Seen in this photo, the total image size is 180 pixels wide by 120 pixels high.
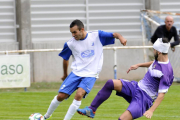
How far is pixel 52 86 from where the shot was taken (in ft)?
45.8

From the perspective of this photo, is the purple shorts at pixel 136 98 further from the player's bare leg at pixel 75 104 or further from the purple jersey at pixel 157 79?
the player's bare leg at pixel 75 104

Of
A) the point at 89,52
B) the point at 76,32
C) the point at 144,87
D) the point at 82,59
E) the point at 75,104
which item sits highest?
the point at 76,32

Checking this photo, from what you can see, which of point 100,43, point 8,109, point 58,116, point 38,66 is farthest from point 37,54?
point 100,43

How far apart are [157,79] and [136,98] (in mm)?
389

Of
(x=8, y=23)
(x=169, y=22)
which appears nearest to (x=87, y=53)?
(x=169, y=22)

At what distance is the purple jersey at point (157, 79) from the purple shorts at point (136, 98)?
0.23 feet

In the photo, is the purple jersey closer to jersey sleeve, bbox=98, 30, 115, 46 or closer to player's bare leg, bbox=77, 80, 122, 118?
player's bare leg, bbox=77, 80, 122, 118

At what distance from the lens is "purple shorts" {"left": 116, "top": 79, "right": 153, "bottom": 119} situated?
5.70 m

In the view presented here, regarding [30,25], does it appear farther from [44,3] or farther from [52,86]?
[52,86]

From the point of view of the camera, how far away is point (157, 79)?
19.0 feet

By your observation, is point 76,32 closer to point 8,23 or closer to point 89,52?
point 89,52

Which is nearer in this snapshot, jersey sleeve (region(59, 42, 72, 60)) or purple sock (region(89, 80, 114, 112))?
purple sock (region(89, 80, 114, 112))

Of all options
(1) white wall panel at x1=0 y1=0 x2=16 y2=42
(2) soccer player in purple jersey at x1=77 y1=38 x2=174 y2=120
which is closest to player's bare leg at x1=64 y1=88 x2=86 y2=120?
(2) soccer player in purple jersey at x1=77 y1=38 x2=174 y2=120

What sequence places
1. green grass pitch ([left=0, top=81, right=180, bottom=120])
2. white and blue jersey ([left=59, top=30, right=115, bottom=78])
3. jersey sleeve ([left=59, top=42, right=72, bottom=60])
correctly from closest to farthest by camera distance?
white and blue jersey ([left=59, top=30, right=115, bottom=78])
jersey sleeve ([left=59, top=42, right=72, bottom=60])
green grass pitch ([left=0, top=81, right=180, bottom=120])
